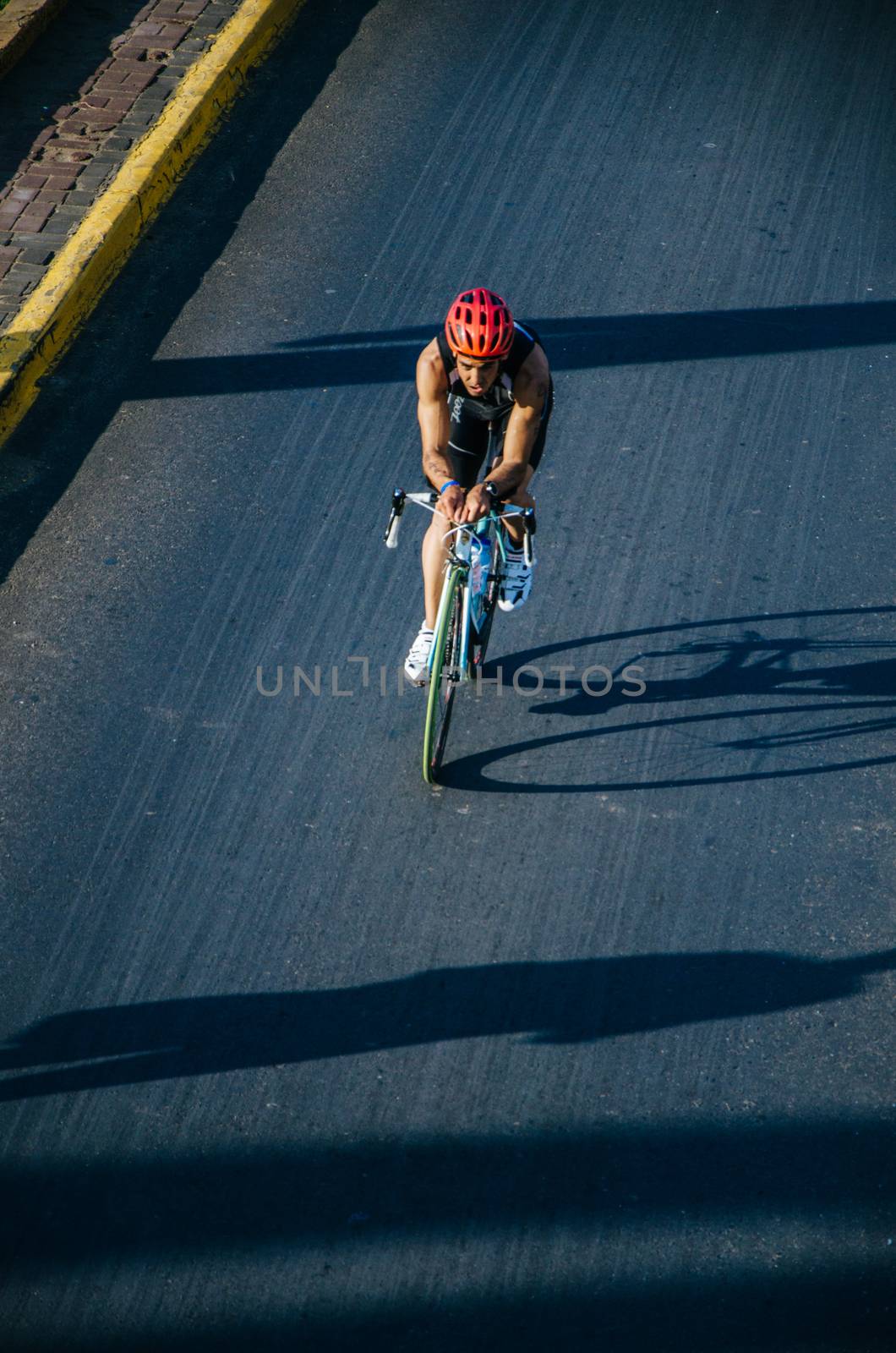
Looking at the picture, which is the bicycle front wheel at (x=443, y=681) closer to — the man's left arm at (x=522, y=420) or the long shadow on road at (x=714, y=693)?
the long shadow on road at (x=714, y=693)

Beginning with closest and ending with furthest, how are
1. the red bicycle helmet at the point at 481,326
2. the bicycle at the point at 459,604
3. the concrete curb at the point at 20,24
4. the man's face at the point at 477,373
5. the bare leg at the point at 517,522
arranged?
the red bicycle helmet at the point at 481,326 < the man's face at the point at 477,373 < the bicycle at the point at 459,604 < the bare leg at the point at 517,522 < the concrete curb at the point at 20,24

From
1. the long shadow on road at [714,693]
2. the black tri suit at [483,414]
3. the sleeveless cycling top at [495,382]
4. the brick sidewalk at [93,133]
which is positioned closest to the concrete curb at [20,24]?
the brick sidewalk at [93,133]

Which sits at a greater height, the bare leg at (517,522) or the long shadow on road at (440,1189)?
the bare leg at (517,522)

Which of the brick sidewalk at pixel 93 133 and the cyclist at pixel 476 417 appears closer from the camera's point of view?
the cyclist at pixel 476 417

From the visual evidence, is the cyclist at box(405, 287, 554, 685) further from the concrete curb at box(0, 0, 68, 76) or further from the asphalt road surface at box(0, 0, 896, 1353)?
the concrete curb at box(0, 0, 68, 76)

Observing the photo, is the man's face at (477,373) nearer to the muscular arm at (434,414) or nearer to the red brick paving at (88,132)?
the muscular arm at (434,414)

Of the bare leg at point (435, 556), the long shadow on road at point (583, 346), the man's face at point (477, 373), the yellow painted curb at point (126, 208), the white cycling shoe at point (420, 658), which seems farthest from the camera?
the long shadow on road at point (583, 346)

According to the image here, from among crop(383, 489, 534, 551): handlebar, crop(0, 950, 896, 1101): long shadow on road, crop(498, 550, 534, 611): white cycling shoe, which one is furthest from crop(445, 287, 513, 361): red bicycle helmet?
crop(0, 950, 896, 1101): long shadow on road

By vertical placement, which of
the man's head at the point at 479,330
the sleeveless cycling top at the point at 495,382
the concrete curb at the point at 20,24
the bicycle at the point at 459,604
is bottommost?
the bicycle at the point at 459,604

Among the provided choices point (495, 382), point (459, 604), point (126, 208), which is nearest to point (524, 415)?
point (495, 382)

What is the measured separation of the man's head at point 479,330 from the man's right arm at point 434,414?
0.16 meters

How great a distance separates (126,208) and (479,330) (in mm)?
4133

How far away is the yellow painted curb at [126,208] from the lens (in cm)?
687

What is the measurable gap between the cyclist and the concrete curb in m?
5.65
